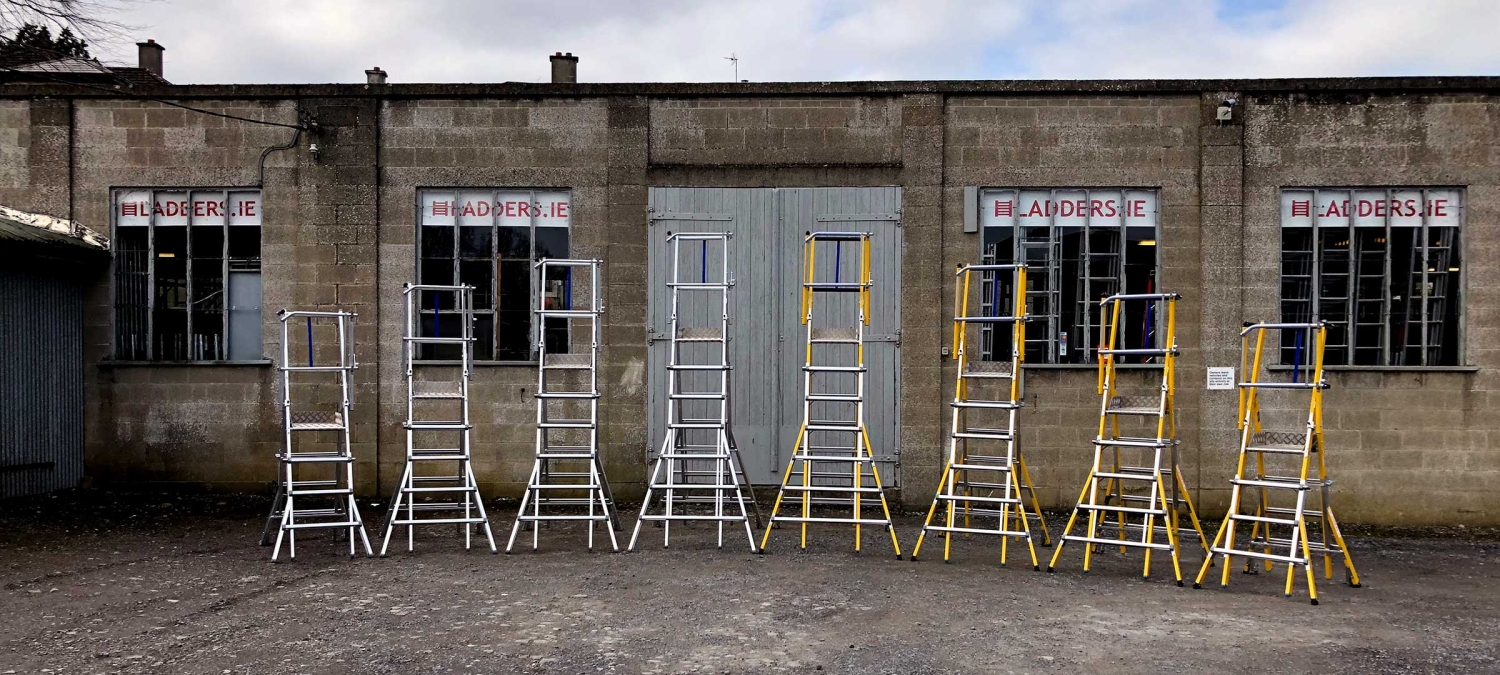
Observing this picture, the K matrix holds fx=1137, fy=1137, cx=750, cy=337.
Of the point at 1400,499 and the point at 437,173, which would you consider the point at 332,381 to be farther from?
the point at 1400,499

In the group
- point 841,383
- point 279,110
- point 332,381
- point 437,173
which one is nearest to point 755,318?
point 841,383

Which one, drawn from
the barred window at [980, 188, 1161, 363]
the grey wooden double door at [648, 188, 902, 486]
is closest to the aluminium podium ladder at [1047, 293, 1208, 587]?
the barred window at [980, 188, 1161, 363]

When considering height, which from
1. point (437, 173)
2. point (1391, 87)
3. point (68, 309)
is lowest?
point (68, 309)

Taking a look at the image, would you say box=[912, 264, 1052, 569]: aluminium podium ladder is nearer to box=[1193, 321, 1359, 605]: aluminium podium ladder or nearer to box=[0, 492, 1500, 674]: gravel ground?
box=[0, 492, 1500, 674]: gravel ground

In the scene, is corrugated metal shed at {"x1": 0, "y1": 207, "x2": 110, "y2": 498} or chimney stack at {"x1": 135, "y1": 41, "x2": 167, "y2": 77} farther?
chimney stack at {"x1": 135, "y1": 41, "x2": 167, "y2": 77}

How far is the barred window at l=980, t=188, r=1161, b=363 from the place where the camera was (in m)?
11.2

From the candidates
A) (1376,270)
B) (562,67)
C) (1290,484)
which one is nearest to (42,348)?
(562,67)

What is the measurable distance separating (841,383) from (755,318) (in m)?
1.07

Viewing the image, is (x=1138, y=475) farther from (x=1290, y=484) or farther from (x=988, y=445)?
(x=988, y=445)

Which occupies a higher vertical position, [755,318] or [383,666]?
[755,318]

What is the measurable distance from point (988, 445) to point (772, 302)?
257cm

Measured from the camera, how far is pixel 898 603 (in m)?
7.20

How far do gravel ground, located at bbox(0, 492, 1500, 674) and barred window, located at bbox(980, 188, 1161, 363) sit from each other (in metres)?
2.78

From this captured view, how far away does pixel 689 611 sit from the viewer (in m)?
6.96
